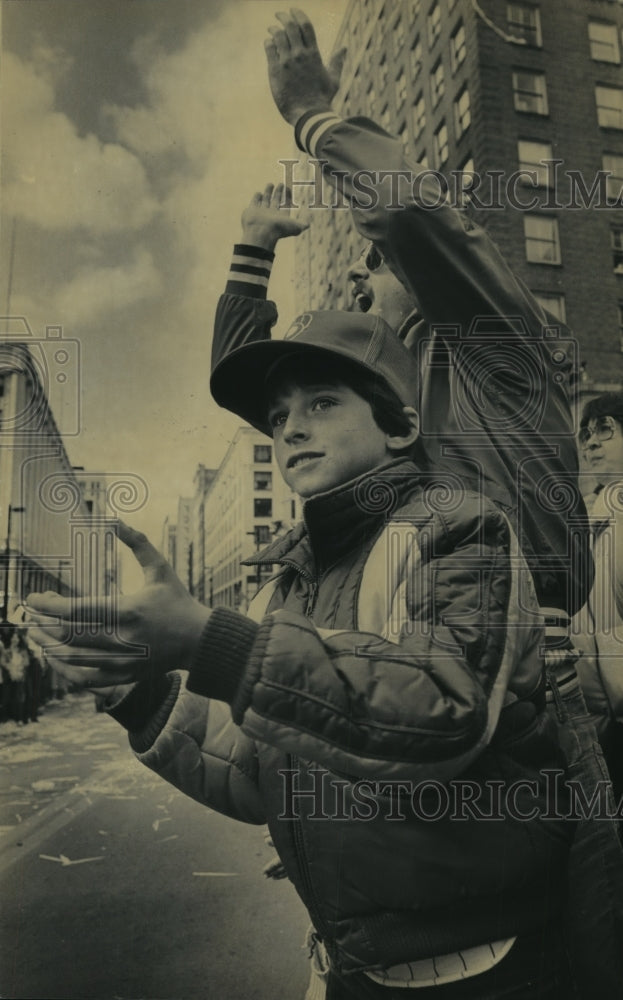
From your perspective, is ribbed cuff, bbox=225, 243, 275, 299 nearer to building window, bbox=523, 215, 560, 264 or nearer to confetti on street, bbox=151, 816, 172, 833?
building window, bbox=523, 215, 560, 264

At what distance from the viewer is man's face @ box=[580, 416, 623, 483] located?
220 centimetres

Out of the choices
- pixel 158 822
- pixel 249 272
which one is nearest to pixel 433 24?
pixel 249 272

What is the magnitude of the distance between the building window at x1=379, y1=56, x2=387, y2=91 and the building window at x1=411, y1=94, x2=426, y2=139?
5.2 inches

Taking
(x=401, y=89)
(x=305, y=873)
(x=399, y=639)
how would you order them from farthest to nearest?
1. (x=401, y=89)
2. (x=305, y=873)
3. (x=399, y=639)

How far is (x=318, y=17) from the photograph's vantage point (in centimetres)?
210

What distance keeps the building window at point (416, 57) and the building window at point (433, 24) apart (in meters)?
0.05

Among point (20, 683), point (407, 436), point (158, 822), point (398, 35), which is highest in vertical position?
point (398, 35)

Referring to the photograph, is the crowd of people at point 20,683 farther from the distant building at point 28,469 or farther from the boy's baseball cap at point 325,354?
the boy's baseball cap at point 325,354

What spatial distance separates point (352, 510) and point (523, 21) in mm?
1922

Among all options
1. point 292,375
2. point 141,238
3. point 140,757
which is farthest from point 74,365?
point 140,757

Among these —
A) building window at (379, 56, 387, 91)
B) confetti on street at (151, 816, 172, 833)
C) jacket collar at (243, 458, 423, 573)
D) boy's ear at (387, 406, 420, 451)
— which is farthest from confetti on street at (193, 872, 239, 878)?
building window at (379, 56, 387, 91)

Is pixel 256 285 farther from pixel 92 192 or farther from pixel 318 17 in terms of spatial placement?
pixel 318 17

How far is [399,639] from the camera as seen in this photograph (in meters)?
1.26

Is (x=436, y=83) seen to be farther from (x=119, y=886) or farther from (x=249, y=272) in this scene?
(x=119, y=886)
